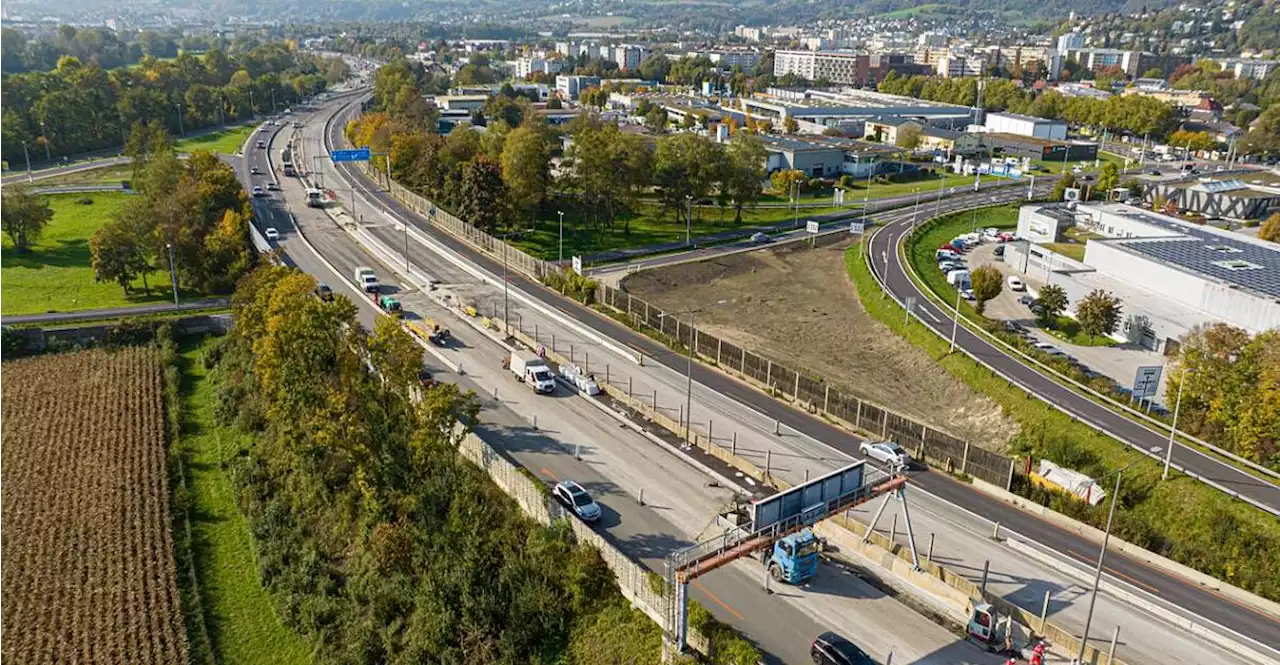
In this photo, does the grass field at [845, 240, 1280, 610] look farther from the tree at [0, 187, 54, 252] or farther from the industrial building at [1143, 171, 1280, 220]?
the tree at [0, 187, 54, 252]

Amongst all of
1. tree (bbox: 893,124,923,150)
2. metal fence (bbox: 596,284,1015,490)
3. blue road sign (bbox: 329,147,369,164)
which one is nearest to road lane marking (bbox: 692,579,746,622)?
metal fence (bbox: 596,284,1015,490)

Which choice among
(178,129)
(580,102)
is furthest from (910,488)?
(580,102)

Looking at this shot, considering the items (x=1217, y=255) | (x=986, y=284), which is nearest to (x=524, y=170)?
(x=986, y=284)

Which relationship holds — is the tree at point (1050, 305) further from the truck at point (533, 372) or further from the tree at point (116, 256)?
the tree at point (116, 256)

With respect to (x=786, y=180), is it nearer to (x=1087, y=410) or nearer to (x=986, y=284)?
(x=986, y=284)

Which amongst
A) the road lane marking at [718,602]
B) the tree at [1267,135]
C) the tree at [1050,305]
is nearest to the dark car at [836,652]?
the road lane marking at [718,602]

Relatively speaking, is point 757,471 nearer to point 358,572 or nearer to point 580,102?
point 358,572
